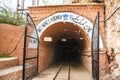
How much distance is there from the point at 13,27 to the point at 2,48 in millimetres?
1169

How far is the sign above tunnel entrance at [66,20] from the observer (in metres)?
10.2

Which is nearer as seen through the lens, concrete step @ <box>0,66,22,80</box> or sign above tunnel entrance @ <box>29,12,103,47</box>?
concrete step @ <box>0,66,22,80</box>

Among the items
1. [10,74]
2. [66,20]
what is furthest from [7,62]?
[66,20]

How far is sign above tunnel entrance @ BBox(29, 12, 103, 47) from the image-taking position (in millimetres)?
10180

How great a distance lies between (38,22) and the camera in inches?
421

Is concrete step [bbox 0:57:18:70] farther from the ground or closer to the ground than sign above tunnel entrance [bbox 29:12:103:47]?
closer to the ground

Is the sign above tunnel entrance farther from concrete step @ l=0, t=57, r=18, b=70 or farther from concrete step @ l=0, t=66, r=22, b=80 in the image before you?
concrete step @ l=0, t=66, r=22, b=80

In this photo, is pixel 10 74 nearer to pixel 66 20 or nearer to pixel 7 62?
pixel 7 62

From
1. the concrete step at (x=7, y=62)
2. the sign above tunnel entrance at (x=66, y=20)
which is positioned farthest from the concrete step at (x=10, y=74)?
the sign above tunnel entrance at (x=66, y=20)

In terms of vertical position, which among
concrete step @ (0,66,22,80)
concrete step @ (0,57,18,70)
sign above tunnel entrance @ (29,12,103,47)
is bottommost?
concrete step @ (0,66,22,80)

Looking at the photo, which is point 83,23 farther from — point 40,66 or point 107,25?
point 40,66

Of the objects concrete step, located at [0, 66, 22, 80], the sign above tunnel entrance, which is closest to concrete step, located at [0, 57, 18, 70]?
concrete step, located at [0, 66, 22, 80]

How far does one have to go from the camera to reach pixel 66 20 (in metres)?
10.4

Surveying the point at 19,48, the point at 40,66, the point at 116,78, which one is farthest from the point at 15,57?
the point at 116,78
